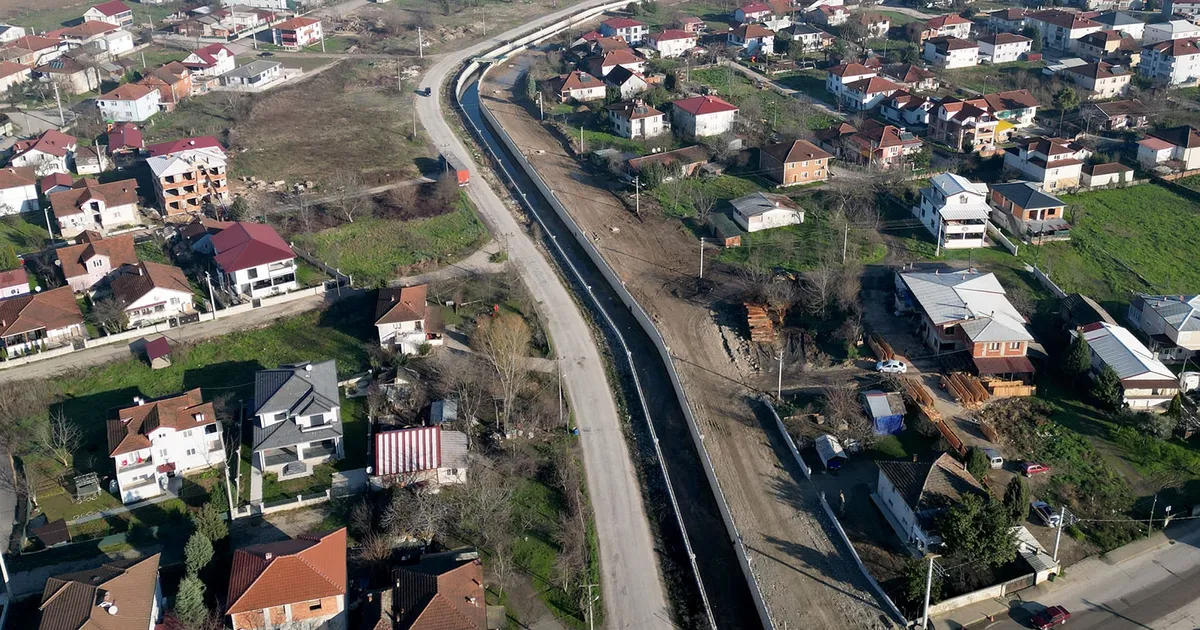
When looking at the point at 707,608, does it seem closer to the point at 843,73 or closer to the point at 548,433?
the point at 548,433

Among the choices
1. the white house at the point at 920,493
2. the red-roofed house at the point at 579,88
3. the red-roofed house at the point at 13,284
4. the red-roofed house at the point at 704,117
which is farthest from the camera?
the red-roofed house at the point at 579,88

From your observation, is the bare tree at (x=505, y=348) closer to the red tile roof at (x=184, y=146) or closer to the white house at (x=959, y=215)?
the white house at (x=959, y=215)

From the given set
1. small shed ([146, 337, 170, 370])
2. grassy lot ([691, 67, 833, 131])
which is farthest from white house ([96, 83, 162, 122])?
grassy lot ([691, 67, 833, 131])

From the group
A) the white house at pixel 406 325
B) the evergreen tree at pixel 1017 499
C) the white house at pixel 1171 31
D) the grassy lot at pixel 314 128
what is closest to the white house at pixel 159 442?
the white house at pixel 406 325

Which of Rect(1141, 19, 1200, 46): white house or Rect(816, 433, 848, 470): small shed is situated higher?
Rect(1141, 19, 1200, 46): white house

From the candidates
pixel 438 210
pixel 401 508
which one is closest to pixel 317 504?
pixel 401 508

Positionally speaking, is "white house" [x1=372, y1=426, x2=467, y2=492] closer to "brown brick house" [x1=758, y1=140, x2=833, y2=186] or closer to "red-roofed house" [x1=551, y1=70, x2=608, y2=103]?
"brown brick house" [x1=758, y1=140, x2=833, y2=186]
